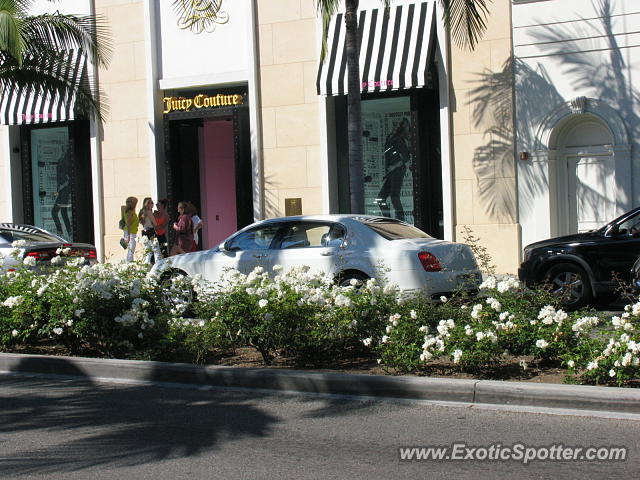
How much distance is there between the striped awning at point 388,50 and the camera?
18.6m

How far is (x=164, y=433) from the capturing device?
6559 millimetres

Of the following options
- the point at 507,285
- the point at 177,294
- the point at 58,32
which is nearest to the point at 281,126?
the point at 58,32

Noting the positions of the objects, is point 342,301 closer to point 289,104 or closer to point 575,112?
point 575,112

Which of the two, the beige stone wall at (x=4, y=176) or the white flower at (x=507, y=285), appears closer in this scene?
the white flower at (x=507, y=285)

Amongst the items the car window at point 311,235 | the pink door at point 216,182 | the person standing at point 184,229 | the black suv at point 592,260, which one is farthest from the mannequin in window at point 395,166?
the car window at point 311,235

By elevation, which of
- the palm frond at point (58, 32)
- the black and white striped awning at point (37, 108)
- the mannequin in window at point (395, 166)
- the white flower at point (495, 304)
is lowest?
the white flower at point (495, 304)

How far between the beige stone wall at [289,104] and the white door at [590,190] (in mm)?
5633

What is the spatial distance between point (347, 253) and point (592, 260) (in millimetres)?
3677

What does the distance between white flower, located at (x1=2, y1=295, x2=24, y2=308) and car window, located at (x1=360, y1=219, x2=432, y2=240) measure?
4895 mm

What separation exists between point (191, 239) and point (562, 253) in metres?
8.55

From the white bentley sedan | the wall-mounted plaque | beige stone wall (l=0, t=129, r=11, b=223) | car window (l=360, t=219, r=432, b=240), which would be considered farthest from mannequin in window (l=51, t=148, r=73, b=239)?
car window (l=360, t=219, r=432, b=240)

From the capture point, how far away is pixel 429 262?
38.5 feet

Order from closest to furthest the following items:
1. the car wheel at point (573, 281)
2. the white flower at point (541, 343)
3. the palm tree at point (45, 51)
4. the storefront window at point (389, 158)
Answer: the white flower at point (541, 343) → the car wheel at point (573, 281) → the palm tree at point (45, 51) → the storefront window at point (389, 158)

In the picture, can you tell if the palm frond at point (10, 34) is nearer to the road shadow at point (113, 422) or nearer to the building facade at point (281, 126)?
the building facade at point (281, 126)
